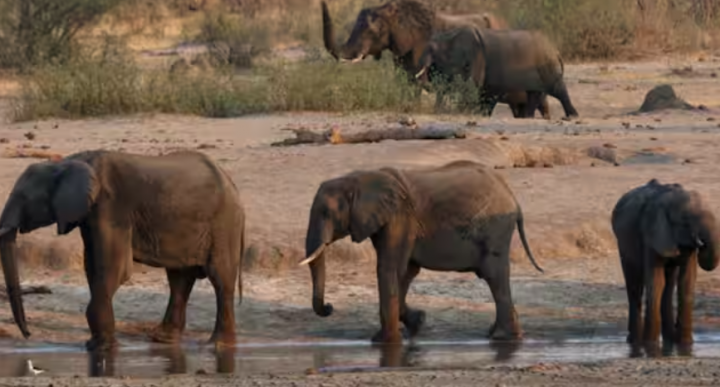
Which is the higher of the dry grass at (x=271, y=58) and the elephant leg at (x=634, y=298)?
the elephant leg at (x=634, y=298)

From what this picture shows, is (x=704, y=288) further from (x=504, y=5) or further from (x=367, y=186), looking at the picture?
(x=504, y=5)

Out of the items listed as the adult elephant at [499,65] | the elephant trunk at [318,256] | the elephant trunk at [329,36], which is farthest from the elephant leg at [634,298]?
the elephant trunk at [329,36]

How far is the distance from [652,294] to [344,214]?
1.87 meters

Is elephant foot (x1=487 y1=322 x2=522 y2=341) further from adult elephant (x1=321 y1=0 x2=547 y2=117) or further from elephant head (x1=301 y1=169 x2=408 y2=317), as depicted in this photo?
adult elephant (x1=321 y1=0 x2=547 y2=117)

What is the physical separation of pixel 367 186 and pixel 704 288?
2903mm

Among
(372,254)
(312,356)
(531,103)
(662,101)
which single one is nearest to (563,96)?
(531,103)

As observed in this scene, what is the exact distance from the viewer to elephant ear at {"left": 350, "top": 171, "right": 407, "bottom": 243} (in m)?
11.3

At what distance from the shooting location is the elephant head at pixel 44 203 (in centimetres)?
1055

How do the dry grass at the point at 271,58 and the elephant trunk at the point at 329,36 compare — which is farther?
the elephant trunk at the point at 329,36

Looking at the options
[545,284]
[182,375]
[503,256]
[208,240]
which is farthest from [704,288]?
[182,375]

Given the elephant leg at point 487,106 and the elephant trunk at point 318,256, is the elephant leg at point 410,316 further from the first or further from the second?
the elephant leg at point 487,106

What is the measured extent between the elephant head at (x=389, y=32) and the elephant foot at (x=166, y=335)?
16.5m

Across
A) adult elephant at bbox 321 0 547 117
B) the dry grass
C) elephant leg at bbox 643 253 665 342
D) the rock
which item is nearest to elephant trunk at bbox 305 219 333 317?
elephant leg at bbox 643 253 665 342

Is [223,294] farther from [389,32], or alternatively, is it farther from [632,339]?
[389,32]
